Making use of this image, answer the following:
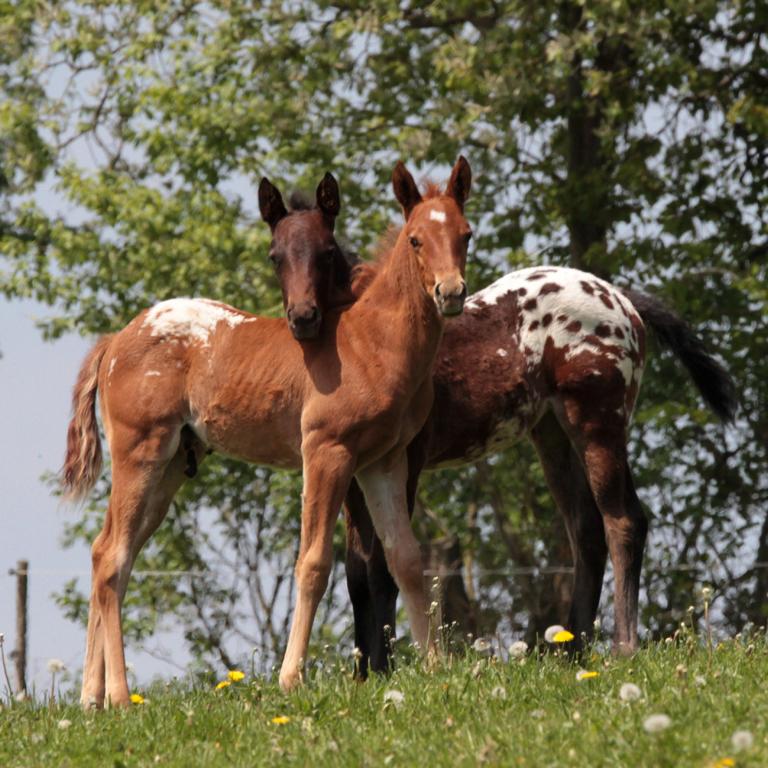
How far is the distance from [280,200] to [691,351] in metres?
2.97

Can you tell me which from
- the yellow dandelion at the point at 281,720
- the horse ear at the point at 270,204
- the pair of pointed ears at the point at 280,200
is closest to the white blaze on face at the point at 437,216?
the pair of pointed ears at the point at 280,200

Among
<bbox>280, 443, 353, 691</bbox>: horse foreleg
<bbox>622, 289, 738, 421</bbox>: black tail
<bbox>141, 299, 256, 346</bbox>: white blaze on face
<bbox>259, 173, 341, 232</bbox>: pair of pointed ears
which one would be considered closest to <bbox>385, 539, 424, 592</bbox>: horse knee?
<bbox>280, 443, 353, 691</bbox>: horse foreleg

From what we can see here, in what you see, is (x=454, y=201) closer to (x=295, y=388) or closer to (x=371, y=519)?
(x=295, y=388)

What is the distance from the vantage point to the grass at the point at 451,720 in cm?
465

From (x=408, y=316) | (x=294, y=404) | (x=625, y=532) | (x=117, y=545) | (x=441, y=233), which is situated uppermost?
(x=441, y=233)

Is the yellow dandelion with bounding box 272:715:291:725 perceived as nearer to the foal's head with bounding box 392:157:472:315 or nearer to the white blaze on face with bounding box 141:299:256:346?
the foal's head with bounding box 392:157:472:315

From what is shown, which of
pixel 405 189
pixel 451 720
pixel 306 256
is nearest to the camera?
pixel 451 720

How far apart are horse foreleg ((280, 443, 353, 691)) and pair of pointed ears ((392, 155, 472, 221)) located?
127 cm

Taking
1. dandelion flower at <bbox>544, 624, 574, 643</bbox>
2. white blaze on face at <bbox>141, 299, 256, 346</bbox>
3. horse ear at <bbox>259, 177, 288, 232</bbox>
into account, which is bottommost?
dandelion flower at <bbox>544, 624, 574, 643</bbox>

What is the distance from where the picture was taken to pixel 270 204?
26.0 feet

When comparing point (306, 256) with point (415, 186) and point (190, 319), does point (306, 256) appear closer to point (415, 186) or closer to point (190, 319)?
point (415, 186)

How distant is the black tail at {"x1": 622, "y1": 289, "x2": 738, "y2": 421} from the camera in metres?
9.45

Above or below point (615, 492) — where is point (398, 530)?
below

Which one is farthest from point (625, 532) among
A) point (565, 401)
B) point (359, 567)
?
point (359, 567)
